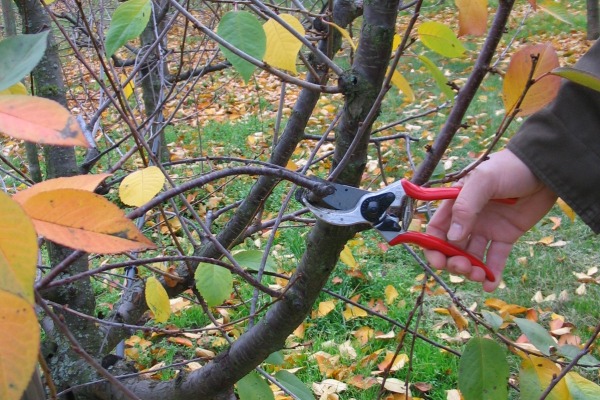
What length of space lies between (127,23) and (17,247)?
0.63 m

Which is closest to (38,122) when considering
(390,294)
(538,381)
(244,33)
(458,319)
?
(244,33)

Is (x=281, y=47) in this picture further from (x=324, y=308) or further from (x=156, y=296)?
(x=324, y=308)

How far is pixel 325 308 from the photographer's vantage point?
258 cm

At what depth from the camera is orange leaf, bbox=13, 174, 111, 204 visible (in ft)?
1.79

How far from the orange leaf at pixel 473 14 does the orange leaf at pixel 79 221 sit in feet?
2.42

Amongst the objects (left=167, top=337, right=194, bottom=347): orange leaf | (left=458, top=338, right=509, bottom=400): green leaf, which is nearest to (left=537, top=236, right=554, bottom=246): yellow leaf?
(left=167, top=337, right=194, bottom=347): orange leaf

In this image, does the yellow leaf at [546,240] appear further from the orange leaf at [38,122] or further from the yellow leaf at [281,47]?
the orange leaf at [38,122]

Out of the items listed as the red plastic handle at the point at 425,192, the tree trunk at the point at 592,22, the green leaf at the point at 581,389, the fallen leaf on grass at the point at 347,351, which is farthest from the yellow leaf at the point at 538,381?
the tree trunk at the point at 592,22

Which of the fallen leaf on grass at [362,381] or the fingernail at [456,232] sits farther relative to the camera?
the fallen leaf on grass at [362,381]

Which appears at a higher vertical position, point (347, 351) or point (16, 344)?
point (16, 344)

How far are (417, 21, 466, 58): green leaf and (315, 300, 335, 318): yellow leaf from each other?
5.84 ft

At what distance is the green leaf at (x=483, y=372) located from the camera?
0.96m

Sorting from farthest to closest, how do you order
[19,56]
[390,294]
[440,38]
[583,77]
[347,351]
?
[390,294]
[347,351]
[440,38]
[583,77]
[19,56]

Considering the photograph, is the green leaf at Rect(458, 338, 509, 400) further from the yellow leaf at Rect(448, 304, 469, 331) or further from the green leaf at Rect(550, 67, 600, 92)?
the yellow leaf at Rect(448, 304, 469, 331)
